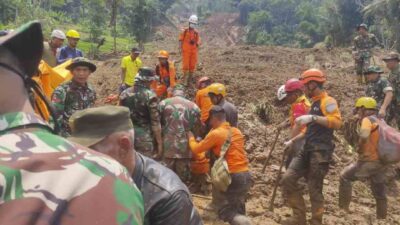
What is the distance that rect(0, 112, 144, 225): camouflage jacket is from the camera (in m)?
0.88

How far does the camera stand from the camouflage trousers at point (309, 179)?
5.42 m

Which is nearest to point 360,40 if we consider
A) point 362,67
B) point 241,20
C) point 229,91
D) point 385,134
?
point 362,67

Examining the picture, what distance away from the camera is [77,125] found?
215 cm

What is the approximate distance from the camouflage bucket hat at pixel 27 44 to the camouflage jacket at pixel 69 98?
3.72 meters

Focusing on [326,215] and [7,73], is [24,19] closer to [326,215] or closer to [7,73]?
[326,215]

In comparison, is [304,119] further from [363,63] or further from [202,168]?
[363,63]

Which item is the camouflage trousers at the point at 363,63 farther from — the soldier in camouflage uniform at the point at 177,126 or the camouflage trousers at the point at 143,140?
the camouflage trousers at the point at 143,140

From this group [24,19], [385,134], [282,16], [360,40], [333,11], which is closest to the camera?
[385,134]

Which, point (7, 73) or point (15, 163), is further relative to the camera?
point (7, 73)

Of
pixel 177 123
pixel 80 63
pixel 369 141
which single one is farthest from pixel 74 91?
pixel 369 141

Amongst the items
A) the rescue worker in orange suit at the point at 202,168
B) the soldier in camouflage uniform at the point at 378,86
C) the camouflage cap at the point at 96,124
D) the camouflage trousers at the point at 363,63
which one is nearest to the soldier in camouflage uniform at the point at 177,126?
the rescue worker in orange suit at the point at 202,168

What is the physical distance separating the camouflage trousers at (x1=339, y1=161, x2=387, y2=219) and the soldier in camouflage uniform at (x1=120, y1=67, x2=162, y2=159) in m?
2.48

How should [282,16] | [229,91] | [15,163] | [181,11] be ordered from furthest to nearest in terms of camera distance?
[181,11]
[282,16]
[229,91]
[15,163]

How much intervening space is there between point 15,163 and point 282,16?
256 feet
